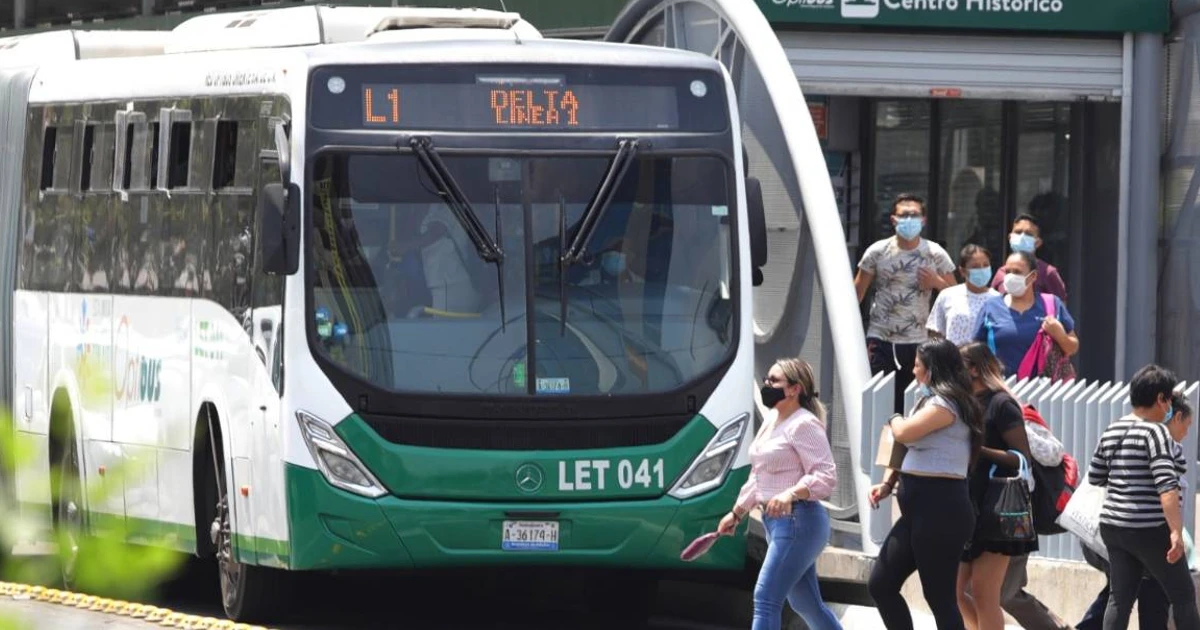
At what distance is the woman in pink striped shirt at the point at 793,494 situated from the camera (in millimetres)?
9125

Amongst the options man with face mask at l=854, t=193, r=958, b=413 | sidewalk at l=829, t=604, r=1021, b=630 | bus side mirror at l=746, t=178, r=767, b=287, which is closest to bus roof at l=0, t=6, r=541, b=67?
bus side mirror at l=746, t=178, r=767, b=287

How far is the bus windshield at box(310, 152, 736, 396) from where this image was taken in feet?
34.9

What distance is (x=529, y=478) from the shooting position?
10.6 meters

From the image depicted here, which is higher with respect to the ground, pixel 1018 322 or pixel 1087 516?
pixel 1018 322

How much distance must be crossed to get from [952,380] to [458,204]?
2.94m

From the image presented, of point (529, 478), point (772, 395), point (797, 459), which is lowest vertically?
point (529, 478)

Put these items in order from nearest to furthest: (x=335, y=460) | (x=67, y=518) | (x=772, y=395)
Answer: (x=67, y=518) < (x=772, y=395) < (x=335, y=460)

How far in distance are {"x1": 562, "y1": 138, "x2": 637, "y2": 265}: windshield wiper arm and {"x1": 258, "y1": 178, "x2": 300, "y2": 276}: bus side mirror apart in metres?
1.27

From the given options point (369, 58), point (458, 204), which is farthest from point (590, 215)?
point (369, 58)

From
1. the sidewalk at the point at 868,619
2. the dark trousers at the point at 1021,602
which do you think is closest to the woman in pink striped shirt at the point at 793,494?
the dark trousers at the point at 1021,602

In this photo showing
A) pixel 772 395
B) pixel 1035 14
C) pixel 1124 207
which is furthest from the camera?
pixel 1124 207

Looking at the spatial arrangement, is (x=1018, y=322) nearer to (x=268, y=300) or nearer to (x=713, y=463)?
(x=713, y=463)

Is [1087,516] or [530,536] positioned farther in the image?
[530,536]

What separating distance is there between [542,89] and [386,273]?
1.26 meters
